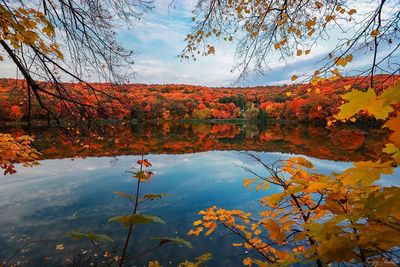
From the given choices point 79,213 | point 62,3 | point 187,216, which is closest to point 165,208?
point 187,216

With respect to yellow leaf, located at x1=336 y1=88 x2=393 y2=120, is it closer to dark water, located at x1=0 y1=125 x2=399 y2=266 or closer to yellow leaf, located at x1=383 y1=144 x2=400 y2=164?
yellow leaf, located at x1=383 y1=144 x2=400 y2=164

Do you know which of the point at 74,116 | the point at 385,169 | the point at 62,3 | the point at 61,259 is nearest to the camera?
the point at 385,169

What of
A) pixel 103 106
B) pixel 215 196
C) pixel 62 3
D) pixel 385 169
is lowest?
pixel 215 196

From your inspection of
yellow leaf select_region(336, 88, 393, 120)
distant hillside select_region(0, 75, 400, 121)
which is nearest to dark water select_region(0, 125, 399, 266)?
distant hillside select_region(0, 75, 400, 121)

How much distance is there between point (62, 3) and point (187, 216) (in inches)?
308

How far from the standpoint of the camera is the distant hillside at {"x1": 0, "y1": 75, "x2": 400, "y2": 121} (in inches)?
143

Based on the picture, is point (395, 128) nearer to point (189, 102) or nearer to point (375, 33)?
point (375, 33)

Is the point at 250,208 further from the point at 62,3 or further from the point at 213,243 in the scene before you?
the point at 62,3

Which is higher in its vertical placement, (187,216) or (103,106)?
(103,106)

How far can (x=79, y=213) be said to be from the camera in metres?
9.52

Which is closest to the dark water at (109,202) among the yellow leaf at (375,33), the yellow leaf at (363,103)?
the yellow leaf at (363,103)

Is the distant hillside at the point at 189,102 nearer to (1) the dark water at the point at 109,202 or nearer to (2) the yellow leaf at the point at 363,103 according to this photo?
(1) the dark water at the point at 109,202

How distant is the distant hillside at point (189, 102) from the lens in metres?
3.63

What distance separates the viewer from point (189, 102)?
96375 millimetres
